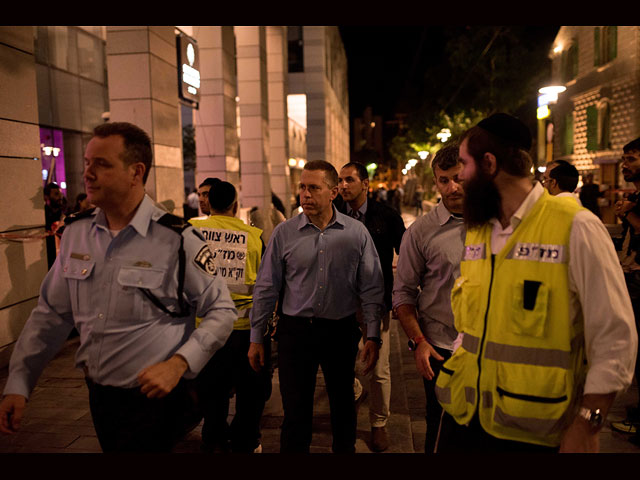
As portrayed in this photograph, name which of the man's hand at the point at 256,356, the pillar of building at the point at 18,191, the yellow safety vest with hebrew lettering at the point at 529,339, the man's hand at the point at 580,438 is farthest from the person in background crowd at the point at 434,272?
the pillar of building at the point at 18,191

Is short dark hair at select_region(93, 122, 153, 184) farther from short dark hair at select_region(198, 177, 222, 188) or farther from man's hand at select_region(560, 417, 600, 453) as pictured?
short dark hair at select_region(198, 177, 222, 188)

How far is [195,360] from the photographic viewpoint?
2189mm

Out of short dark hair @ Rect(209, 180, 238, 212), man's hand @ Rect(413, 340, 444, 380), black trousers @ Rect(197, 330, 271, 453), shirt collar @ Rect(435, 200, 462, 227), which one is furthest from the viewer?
short dark hair @ Rect(209, 180, 238, 212)

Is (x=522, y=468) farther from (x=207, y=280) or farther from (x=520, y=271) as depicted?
(x=207, y=280)

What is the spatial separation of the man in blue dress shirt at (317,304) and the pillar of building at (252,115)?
13806 millimetres

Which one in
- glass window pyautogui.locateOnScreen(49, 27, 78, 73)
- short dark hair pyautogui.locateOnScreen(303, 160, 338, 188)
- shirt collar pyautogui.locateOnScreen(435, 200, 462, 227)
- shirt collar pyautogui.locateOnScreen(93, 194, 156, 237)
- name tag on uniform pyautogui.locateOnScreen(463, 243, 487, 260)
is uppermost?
glass window pyautogui.locateOnScreen(49, 27, 78, 73)

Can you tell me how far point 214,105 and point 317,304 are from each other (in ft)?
39.2

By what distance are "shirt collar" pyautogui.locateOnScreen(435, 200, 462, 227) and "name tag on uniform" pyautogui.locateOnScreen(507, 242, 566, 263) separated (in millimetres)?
1372

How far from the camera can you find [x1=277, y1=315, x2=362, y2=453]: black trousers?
3.31 metres

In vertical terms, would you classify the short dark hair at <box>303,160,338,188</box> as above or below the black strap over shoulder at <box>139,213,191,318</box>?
above

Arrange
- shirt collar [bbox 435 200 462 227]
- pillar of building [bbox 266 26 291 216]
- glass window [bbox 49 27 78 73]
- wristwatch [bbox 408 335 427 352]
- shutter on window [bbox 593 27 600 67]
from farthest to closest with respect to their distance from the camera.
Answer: shutter on window [bbox 593 27 600 67] → pillar of building [bbox 266 26 291 216] → glass window [bbox 49 27 78 73] → shirt collar [bbox 435 200 462 227] → wristwatch [bbox 408 335 427 352]

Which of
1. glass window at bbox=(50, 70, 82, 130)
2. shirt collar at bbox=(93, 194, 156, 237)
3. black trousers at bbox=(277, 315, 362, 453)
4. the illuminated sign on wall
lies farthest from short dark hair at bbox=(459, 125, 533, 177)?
glass window at bbox=(50, 70, 82, 130)

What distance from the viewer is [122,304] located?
7.15 feet

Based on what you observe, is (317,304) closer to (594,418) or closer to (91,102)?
(594,418)
